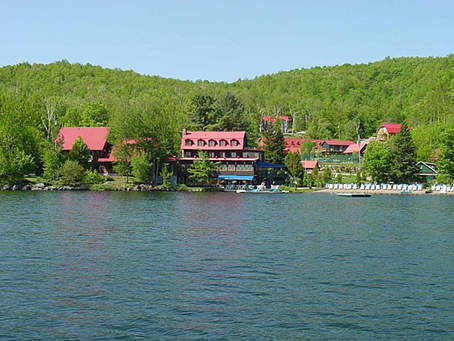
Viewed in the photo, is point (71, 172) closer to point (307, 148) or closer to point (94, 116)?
point (94, 116)

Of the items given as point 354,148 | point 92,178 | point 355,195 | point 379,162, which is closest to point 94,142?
point 92,178

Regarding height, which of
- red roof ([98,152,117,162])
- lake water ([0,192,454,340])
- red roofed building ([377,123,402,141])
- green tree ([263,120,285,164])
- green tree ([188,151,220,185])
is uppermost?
red roofed building ([377,123,402,141])

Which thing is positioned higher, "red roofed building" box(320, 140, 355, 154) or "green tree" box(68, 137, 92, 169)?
"red roofed building" box(320, 140, 355, 154)

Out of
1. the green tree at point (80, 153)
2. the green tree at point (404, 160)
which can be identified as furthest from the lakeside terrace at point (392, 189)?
the green tree at point (80, 153)

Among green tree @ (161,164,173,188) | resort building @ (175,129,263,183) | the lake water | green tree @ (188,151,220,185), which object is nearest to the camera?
the lake water

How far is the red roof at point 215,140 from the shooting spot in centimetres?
9750

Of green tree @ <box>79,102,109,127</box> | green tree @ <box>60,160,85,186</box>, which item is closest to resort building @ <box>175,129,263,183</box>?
green tree @ <box>60,160,85,186</box>

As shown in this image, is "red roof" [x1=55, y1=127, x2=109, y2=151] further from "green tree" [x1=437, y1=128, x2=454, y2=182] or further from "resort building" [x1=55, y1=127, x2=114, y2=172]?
"green tree" [x1=437, y1=128, x2=454, y2=182]

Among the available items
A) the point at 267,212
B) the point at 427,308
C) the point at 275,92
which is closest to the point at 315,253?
the point at 427,308

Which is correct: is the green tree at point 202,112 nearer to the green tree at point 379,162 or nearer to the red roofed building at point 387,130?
the green tree at point 379,162

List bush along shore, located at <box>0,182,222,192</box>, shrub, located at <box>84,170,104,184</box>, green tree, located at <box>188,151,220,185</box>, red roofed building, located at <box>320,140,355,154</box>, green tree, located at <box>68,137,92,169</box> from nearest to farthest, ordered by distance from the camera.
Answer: bush along shore, located at <box>0,182,222,192</box>, shrub, located at <box>84,170,104,184</box>, green tree, located at <box>68,137,92,169</box>, green tree, located at <box>188,151,220,185</box>, red roofed building, located at <box>320,140,355,154</box>

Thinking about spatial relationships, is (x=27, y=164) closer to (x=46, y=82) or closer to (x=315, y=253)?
(x=315, y=253)

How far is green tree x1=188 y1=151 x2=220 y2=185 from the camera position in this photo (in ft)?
303

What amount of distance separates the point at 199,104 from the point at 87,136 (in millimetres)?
23540
